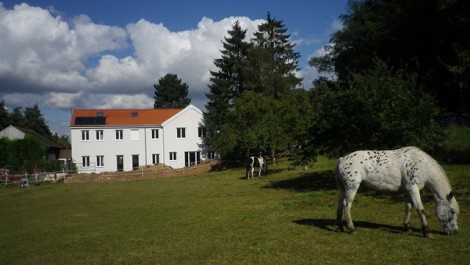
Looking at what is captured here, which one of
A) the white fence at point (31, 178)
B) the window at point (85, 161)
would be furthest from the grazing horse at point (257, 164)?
the window at point (85, 161)

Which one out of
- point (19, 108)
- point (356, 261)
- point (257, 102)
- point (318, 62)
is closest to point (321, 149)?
point (356, 261)

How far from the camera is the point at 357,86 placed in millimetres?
21172

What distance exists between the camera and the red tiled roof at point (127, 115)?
183 feet

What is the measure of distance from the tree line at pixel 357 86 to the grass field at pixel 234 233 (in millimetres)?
3159

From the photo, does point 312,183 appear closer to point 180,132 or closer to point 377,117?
point 377,117

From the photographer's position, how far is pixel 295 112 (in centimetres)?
4034

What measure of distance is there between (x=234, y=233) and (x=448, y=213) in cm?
553

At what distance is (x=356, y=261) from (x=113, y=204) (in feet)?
52.1

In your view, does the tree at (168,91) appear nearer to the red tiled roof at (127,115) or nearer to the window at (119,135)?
the red tiled roof at (127,115)

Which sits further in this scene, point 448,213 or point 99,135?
point 99,135

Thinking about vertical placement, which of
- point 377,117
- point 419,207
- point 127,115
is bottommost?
point 419,207

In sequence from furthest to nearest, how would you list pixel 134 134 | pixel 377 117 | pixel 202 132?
1. pixel 202 132
2. pixel 134 134
3. pixel 377 117

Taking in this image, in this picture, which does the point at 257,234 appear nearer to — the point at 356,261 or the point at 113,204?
the point at 356,261

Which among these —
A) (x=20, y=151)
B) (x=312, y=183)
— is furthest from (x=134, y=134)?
(x=312, y=183)
